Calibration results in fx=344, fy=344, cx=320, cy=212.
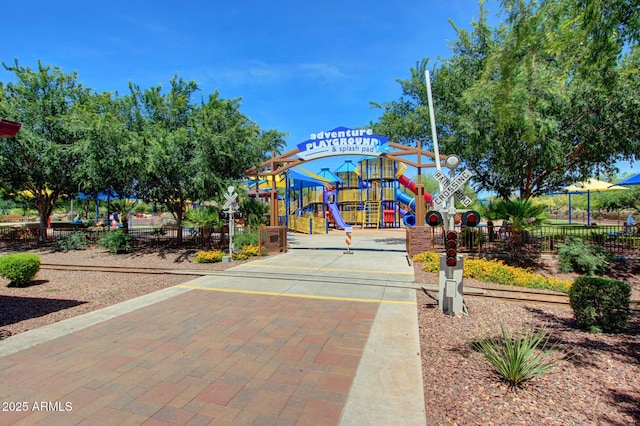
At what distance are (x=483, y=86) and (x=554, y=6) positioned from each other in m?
1.88

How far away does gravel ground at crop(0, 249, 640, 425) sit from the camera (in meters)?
3.25

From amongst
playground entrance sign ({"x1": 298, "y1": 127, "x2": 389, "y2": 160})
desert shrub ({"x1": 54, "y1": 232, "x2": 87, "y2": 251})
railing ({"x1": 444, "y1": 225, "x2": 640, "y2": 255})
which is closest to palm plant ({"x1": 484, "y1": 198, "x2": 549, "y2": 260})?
railing ({"x1": 444, "y1": 225, "x2": 640, "y2": 255})

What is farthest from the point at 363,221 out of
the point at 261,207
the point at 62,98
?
the point at 62,98

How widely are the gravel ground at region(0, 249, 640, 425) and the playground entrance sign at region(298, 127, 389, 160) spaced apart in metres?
6.99

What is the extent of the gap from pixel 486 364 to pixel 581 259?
389 inches

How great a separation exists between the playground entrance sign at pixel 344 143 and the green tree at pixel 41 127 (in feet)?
32.5

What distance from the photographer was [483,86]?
6605 mm

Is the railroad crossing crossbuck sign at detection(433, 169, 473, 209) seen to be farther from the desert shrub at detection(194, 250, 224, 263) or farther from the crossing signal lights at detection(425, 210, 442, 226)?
the desert shrub at detection(194, 250, 224, 263)

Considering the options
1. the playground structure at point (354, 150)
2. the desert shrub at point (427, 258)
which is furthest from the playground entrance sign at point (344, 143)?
the desert shrub at point (427, 258)

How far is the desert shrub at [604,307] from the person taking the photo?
5.55m

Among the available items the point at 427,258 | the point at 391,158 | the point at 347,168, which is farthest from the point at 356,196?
the point at 427,258

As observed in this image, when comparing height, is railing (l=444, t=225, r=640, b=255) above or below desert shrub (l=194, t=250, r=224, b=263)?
above

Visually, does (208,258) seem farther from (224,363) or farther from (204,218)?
(224,363)

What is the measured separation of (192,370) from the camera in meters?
4.16
